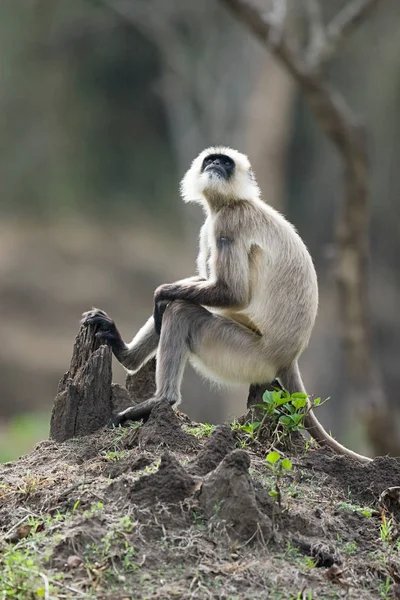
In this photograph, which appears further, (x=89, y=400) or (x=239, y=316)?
(x=239, y=316)

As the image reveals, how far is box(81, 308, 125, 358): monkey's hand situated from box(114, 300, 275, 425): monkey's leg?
1.17ft

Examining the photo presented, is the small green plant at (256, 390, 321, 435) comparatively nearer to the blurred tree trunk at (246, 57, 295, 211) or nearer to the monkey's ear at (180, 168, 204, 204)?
the monkey's ear at (180, 168, 204, 204)

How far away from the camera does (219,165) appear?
252 inches

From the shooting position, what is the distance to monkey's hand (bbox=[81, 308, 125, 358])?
5.82 meters

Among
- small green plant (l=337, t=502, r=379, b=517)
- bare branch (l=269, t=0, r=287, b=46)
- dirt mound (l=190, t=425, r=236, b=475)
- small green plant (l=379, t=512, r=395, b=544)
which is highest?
bare branch (l=269, t=0, r=287, b=46)

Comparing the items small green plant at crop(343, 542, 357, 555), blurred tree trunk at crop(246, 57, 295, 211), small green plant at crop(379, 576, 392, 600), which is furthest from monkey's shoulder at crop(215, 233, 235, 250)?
blurred tree trunk at crop(246, 57, 295, 211)

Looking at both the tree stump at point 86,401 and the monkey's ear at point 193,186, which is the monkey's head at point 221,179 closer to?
the monkey's ear at point 193,186

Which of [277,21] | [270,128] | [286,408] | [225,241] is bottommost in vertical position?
[286,408]

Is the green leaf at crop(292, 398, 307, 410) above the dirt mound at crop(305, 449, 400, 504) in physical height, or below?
above

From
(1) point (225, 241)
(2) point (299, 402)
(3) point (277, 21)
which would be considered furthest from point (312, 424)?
(3) point (277, 21)

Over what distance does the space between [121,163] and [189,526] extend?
17.5m

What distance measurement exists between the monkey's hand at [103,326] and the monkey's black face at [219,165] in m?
1.16

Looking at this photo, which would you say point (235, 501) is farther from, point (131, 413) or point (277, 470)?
point (131, 413)

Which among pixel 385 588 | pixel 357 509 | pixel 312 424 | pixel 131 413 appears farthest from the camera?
pixel 312 424
